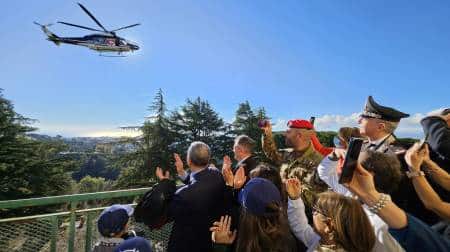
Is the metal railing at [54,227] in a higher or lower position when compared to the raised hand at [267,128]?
lower

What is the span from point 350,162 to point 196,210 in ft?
5.61

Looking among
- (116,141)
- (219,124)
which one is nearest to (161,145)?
(116,141)

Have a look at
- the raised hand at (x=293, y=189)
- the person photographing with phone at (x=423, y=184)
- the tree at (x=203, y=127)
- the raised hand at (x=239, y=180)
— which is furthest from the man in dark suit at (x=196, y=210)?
the tree at (x=203, y=127)

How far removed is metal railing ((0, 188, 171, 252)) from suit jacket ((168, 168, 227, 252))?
950 millimetres

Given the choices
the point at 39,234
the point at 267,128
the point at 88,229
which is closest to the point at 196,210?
the point at 88,229

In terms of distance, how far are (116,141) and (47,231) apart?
37.0 m

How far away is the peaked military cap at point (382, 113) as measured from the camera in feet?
11.1

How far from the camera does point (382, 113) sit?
3.37 m

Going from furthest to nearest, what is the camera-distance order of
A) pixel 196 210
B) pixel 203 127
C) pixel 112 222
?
pixel 203 127, pixel 196 210, pixel 112 222

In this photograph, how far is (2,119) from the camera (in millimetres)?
32156

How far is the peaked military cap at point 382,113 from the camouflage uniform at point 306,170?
0.78 metres

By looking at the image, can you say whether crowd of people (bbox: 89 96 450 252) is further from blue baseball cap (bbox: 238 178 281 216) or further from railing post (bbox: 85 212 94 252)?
railing post (bbox: 85 212 94 252)

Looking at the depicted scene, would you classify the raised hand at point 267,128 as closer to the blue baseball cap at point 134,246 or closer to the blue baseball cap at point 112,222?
the blue baseball cap at point 112,222

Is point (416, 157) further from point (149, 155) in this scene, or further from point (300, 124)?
point (149, 155)
